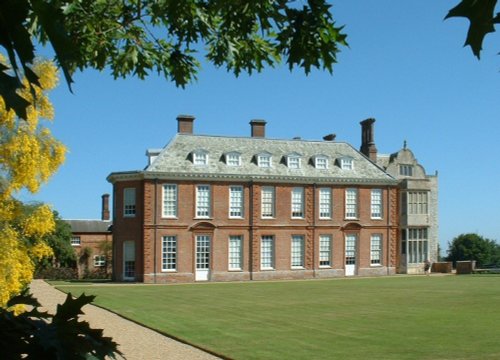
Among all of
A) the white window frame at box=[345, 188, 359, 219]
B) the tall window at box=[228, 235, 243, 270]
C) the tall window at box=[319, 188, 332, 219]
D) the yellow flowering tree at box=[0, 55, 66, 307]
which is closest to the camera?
the yellow flowering tree at box=[0, 55, 66, 307]

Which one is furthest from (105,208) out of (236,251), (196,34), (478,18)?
(478,18)

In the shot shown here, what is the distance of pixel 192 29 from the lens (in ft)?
18.8

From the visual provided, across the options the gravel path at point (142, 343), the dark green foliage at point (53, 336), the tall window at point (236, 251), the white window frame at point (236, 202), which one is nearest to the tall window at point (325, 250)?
the tall window at point (236, 251)

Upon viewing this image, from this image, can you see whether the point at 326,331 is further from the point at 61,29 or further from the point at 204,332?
the point at 61,29

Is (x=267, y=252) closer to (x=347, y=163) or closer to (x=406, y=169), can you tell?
(x=347, y=163)

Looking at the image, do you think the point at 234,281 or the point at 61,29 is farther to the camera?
the point at 234,281

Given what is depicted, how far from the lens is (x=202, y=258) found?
39.2 meters

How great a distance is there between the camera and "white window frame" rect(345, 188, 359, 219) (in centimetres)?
4262

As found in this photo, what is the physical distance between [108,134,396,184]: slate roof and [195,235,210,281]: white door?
4.04 m

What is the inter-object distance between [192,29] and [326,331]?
10.0 meters

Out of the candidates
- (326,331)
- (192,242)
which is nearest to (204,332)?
(326,331)

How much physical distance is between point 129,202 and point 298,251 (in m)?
11.7

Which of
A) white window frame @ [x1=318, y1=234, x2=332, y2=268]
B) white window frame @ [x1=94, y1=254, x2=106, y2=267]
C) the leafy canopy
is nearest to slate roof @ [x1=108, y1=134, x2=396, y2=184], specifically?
white window frame @ [x1=318, y1=234, x2=332, y2=268]

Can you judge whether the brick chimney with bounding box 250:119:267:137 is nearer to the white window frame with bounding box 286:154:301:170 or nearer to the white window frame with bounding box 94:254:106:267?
the white window frame with bounding box 286:154:301:170
